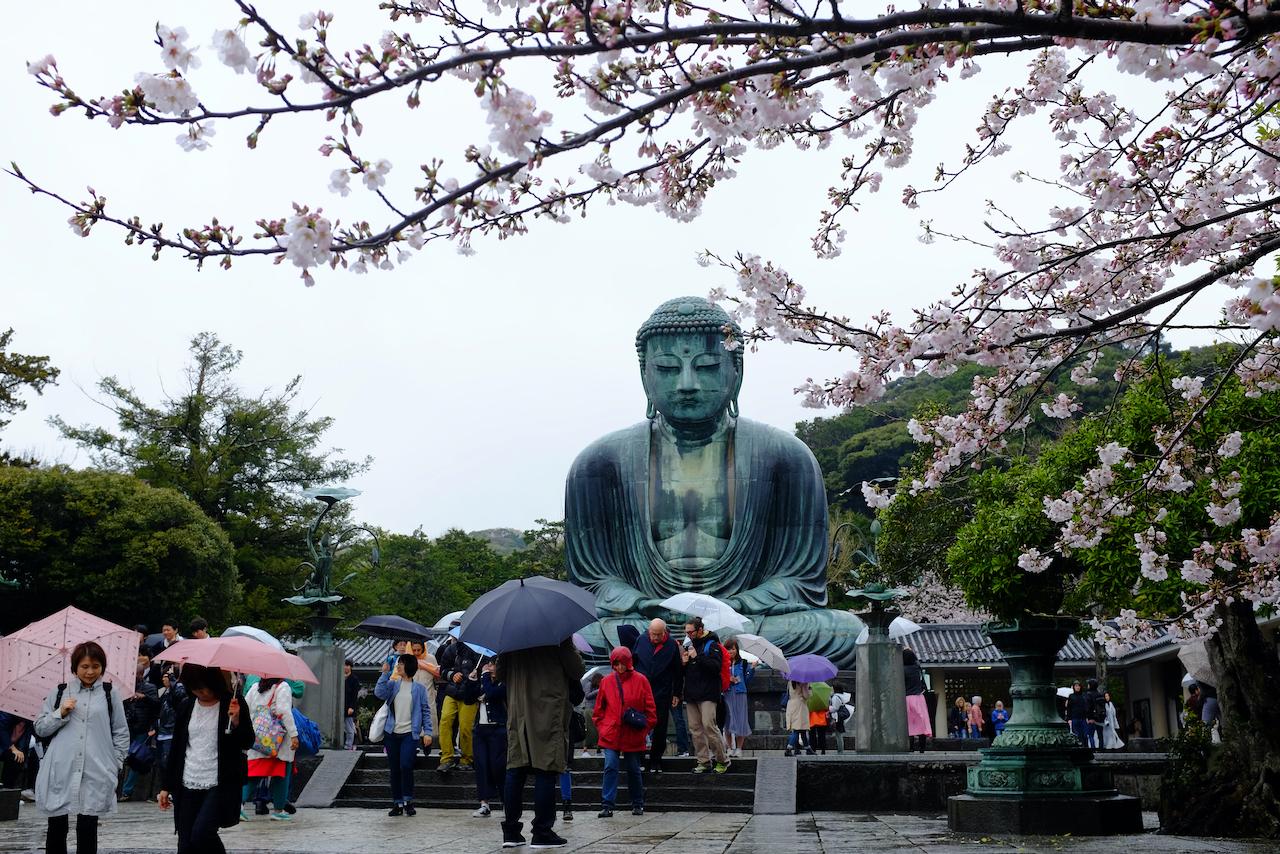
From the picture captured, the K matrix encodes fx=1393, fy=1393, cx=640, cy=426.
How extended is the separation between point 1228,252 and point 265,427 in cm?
2909

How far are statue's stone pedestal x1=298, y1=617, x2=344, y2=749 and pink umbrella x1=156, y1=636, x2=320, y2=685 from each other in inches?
315

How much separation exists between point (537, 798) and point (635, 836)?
90 cm

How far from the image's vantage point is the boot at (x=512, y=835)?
784 centimetres

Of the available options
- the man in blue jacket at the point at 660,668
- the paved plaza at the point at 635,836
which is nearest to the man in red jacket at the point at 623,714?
the paved plaza at the point at 635,836

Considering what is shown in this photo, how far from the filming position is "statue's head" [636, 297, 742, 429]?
1970cm

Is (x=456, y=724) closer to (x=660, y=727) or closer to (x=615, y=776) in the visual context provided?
(x=660, y=727)

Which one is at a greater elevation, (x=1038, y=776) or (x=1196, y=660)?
(x=1196, y=660)

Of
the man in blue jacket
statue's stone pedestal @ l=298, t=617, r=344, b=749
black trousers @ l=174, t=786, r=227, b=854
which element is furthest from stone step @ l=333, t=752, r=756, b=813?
black trousers @ l=174, t=786, r=227, b=854

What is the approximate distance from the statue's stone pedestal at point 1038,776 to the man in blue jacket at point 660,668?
344 cm

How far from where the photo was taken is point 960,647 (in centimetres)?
3238

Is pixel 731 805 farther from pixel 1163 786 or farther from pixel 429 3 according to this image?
pixel 429 3

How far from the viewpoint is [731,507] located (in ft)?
66.0

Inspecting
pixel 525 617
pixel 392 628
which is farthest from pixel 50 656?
pixel 392 628

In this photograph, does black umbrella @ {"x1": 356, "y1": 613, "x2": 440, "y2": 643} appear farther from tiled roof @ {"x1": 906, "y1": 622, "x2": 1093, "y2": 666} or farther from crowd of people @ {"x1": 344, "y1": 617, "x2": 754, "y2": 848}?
tiled roof @ {"x1": 906, "y1": 622, "x2": 1093, "y2": 666}
